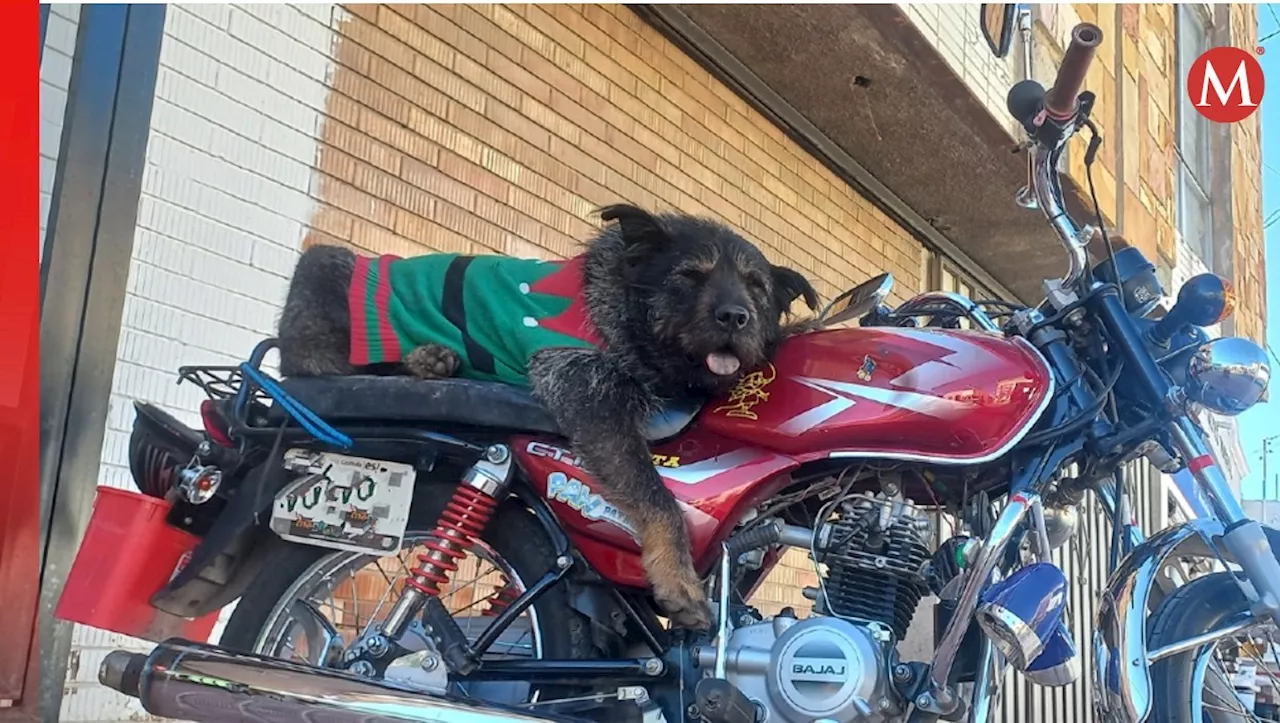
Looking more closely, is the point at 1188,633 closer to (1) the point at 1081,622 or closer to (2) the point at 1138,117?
(1) the point at 1081,622

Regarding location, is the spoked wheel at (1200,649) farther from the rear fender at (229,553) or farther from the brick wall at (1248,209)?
the brick wall at (1248,209)

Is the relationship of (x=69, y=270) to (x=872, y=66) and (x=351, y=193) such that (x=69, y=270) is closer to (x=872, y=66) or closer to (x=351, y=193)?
(x=351, y=193)

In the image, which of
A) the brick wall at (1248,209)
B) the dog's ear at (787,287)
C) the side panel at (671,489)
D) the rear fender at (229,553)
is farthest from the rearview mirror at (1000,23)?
the brick wall at (1248,209)

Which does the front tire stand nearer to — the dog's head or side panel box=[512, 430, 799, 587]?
side panel box=[512, 430, 799, 587]

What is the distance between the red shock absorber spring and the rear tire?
0.09m

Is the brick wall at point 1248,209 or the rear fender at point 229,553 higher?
the brick wall at point 1248,209

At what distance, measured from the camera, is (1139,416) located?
2.17 metres

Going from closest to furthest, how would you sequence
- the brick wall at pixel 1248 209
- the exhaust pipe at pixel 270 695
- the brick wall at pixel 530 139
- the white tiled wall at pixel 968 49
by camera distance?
1. the exhaust pipe at pixel 270 695
2. the brick wall at pixel 530 139
3. the white tiled wall at pixel 968 49
4. the brick wall at pixel 1248 209

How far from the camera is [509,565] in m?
2.37

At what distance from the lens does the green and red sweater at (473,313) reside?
2.45 m

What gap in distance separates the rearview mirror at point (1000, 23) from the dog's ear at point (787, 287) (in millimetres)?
689

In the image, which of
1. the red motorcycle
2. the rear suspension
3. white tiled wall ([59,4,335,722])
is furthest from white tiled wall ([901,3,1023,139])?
the rear suspension

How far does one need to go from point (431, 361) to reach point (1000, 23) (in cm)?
154

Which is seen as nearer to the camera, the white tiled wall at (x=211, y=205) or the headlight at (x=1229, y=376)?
the headlight at (x=1229, y=376)
